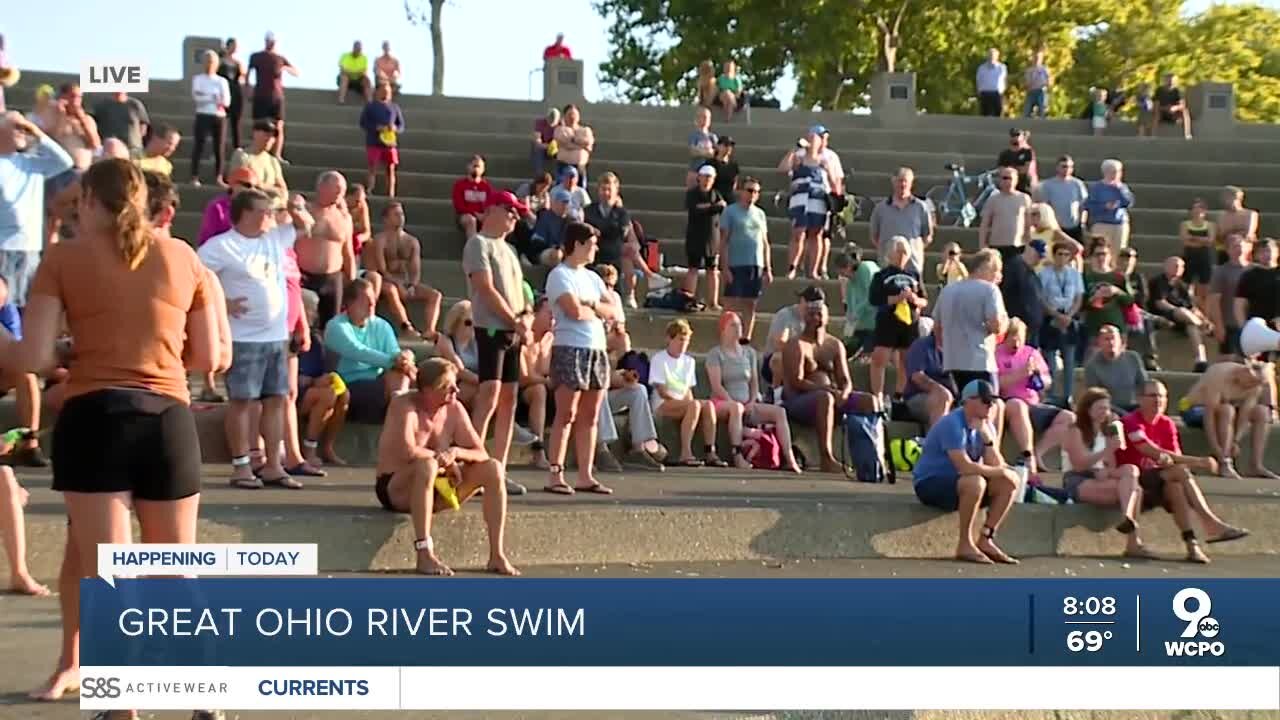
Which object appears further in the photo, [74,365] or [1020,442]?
[1020,442]

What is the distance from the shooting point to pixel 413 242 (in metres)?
17.3

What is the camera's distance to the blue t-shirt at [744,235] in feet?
58.6

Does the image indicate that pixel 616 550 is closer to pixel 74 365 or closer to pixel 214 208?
pixel 214 208

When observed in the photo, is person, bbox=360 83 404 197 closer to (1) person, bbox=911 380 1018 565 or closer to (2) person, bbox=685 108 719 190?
(2) person, bbox=685 108 719 190

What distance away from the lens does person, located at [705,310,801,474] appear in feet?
47.8

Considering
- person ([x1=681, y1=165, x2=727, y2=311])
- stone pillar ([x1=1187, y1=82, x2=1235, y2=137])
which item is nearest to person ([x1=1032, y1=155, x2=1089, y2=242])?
person ([x1=681, y1=165, x2=727, y2=311])

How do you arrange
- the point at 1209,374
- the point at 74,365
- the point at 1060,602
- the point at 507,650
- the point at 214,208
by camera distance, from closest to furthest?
the point at 74,365 < the point at 507,650 < the point at 1060,602 < the point at 214,208 < the point at 1209,374

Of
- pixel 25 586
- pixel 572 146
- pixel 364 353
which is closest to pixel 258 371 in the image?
pixel 364 353

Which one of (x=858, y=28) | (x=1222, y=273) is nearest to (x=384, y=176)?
(x=1222, y=273)

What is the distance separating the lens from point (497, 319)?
12195 millimetres

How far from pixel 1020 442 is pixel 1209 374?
2.46 metres

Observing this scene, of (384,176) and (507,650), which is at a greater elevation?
(384,176)

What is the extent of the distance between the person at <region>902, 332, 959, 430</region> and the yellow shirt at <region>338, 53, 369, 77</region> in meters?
13.3

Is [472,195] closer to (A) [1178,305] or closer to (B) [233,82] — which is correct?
(B) [233,82]
